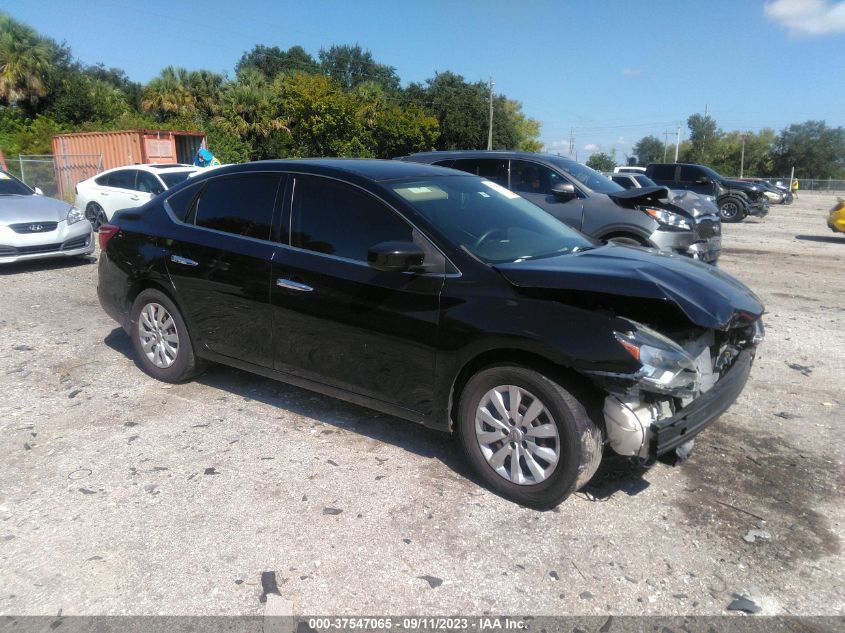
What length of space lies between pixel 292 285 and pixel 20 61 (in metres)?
39.9

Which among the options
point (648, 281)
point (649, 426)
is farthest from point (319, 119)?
point (649, 426)

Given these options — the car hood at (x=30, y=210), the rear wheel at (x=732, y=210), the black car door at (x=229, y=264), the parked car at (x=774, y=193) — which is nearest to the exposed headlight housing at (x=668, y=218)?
the black car door at (x=229, y=264)

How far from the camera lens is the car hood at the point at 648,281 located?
3.44m

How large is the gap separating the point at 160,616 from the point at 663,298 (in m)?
2.75

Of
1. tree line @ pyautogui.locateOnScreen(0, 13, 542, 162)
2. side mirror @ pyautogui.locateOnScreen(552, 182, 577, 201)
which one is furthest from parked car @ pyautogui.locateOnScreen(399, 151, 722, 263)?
tree line @ pyautogui.locateOnScreen(0, 13, 542, 162)

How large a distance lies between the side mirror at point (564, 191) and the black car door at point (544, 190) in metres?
0.06

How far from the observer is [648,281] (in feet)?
11.4

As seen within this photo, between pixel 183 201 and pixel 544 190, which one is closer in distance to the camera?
pixel 183 201

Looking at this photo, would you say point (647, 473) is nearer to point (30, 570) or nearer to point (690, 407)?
point (690, 407)

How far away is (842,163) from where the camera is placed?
65750 mm

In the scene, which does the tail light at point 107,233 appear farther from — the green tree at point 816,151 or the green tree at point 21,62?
the green tree at point 816,151

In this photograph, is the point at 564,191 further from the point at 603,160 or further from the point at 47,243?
the point at 603,160

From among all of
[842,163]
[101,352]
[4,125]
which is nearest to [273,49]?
[4,125]

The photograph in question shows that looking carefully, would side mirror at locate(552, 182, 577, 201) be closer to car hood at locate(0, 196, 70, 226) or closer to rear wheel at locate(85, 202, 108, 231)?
car hood at locate(0, 196, 70, 226)
